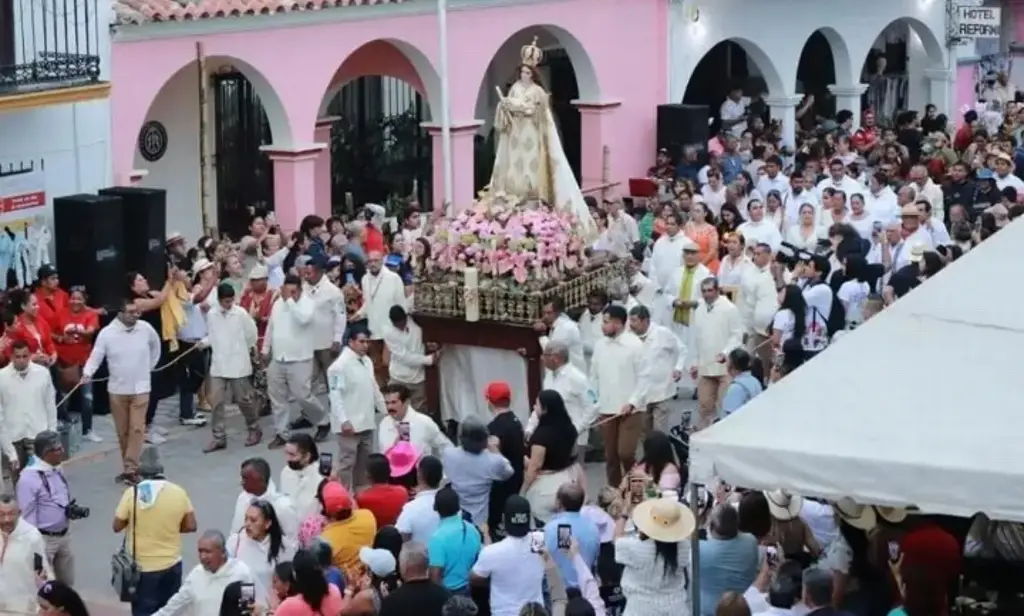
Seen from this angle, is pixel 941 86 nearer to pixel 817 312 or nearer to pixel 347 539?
pixel 817 312

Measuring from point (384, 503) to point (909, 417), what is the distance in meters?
3.70

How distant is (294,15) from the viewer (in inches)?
840

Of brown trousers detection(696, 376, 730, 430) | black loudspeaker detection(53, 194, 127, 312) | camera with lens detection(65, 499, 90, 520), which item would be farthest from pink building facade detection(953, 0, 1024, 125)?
camera with lens detection(65, 499, 90, 520)

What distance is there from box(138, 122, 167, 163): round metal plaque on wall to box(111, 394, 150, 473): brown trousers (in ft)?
21.3

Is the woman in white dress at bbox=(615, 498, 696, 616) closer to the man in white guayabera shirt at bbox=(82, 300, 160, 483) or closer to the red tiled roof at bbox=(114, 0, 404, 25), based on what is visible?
the man in white guayabera shirt at bbox=(82, 300, 160, 483)

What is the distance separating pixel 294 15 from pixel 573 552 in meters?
11.3

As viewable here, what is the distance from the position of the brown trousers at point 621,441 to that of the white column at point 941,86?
54.2ft

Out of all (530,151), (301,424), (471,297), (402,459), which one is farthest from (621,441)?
(301,424)

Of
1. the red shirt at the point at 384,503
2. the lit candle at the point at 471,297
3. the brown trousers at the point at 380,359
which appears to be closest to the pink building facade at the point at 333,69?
the brown trousers at the point at 380,359

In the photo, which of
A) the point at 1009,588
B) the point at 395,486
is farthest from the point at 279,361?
the point at 1009,588

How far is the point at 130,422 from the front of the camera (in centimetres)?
1579

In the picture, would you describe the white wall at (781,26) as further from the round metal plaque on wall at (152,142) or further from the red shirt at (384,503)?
the red shirt at (384,503)

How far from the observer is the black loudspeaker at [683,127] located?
25172 mm

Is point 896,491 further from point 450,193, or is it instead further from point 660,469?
point 450,193
